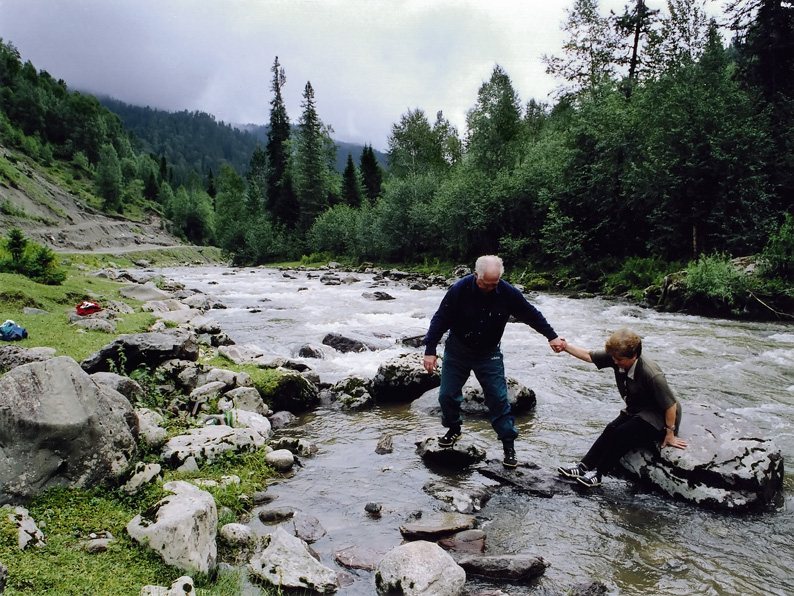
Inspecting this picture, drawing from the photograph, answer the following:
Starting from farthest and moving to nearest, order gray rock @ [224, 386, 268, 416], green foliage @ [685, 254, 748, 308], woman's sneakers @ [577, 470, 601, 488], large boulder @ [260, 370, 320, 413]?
green foliage @ [685, 254, 748, 308], large boulder @ [260, 370, 320, 413], gray rock @ [224, 386, 268, 416], woman's sneakers @ [577, 470, 601, 488]

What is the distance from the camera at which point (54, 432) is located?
445 cm

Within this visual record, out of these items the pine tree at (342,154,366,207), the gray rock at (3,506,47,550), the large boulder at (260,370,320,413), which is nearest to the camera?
the gray rock at (3,506,47,550)

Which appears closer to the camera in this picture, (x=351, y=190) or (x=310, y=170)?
(x=310, y=170)

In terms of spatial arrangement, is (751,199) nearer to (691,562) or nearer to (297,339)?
(297,339)

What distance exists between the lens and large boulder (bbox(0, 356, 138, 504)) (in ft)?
14.0

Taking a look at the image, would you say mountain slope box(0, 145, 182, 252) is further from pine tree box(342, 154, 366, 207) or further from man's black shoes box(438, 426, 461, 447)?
man's black shoes box(438, 426, 461, 447)

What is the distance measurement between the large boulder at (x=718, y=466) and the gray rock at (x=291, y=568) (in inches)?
161

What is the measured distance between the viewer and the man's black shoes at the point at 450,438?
685 centimetres

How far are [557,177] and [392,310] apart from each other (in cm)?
1836

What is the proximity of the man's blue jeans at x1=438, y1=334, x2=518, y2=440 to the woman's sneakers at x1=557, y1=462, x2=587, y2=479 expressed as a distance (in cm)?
74

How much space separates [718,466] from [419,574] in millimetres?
3817

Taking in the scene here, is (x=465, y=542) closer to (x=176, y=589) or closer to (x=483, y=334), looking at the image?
(x=483, y=334)

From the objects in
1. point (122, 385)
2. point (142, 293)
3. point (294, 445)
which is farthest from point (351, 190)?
point (294, 445)

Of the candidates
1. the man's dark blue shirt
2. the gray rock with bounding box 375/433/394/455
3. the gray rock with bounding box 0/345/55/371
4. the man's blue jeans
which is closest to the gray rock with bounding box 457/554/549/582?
the man's blue jeans
